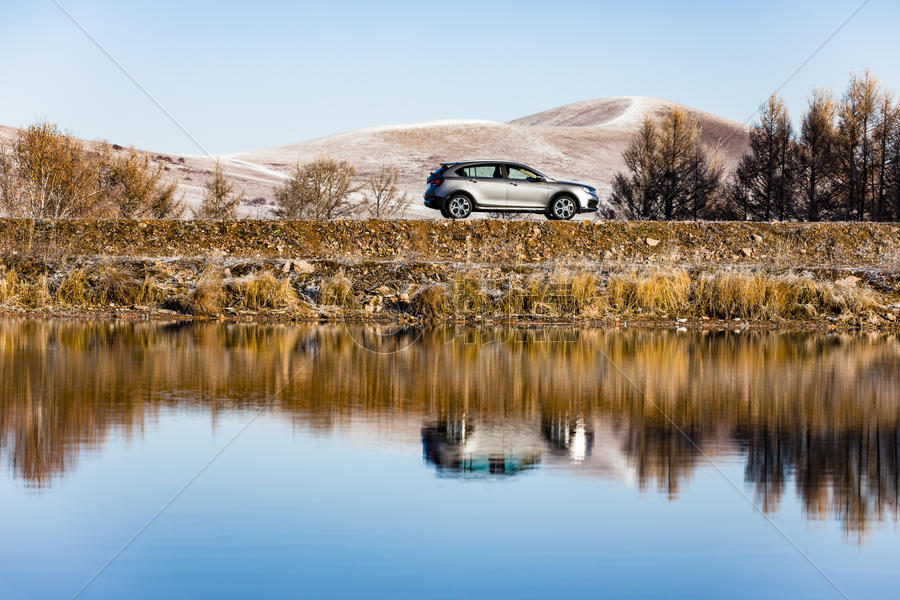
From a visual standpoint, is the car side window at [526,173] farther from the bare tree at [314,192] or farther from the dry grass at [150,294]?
the bare tree at [314,192]

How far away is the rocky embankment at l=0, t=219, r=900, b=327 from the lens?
23.8 metres

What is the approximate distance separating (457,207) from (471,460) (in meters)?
18.8

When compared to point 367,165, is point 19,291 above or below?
below

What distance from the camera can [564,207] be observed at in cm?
2738

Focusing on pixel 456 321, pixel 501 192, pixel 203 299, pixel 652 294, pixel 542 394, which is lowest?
pixel 542 394

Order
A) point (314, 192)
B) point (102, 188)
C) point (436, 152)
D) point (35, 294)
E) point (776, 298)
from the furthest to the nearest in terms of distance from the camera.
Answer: point (436, 152), point (314, 192), point (102, 188), point (35, 294), point (776, 298)

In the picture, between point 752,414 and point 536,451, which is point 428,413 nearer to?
point 536,451

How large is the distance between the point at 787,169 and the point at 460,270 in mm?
51048

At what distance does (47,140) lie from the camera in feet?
129

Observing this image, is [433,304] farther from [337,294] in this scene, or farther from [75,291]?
[75,291]

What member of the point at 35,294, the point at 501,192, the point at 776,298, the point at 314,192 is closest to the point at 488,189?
the point at 501,192

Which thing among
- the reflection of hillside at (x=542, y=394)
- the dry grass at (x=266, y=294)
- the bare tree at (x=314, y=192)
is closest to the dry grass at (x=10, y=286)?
the reflection of hillside at (x=542, y=394)

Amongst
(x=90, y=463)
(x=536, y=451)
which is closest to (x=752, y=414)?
(x=536, y=451)

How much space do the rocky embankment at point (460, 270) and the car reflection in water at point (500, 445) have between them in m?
13.4
